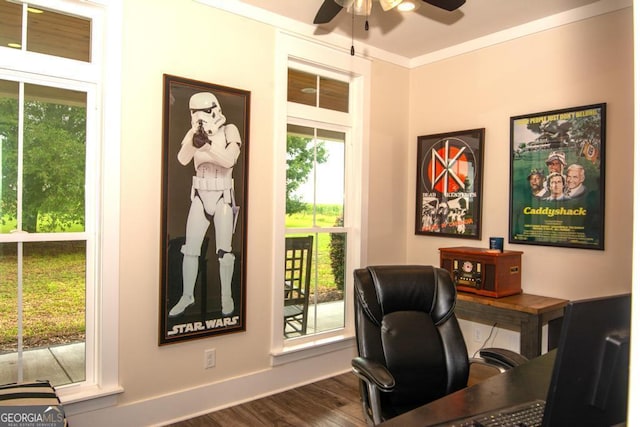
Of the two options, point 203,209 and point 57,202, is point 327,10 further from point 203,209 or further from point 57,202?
point 57,202

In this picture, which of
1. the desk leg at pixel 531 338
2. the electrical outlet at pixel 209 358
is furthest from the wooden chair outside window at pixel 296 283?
the desk leg at pixel 531 338

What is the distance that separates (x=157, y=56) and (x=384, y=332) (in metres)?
2.11

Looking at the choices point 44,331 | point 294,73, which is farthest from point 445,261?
point 44,331

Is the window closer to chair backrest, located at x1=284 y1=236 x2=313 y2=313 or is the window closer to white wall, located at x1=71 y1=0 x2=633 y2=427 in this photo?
white wall, located at x1=71 y1=0 x2=633 y2=427

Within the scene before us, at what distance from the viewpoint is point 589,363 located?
0.96 m

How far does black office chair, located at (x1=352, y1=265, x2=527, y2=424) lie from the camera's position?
2010 millimetres

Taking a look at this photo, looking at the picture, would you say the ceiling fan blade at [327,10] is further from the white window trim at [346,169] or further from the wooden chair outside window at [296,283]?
the wooden chair outside window at [296,283]

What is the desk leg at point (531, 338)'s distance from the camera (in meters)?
2.84

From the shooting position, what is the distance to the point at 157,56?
276 cm

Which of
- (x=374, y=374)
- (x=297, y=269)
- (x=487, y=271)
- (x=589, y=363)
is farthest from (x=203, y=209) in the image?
(x=589, y=363)

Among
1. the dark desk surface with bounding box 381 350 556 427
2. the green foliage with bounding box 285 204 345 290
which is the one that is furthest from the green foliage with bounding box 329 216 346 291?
the dark desk surface with bounding box 381 350 556 427

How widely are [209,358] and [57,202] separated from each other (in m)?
1.36

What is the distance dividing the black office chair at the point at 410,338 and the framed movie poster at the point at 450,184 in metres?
1.63

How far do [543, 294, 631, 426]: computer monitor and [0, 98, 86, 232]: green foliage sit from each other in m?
2.53
